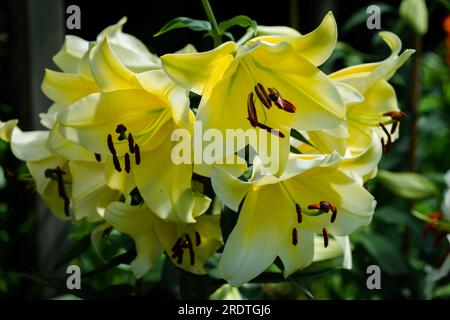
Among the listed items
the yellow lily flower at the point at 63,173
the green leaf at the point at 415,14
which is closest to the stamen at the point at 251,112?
the yellow lily flower at the point at 63,173

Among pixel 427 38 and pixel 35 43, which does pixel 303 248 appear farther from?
pixel 427 38

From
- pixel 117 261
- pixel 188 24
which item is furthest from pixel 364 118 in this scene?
pixel 117 261

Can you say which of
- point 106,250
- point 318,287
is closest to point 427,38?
point 318,287

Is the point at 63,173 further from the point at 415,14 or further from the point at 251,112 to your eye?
the point at 415,14

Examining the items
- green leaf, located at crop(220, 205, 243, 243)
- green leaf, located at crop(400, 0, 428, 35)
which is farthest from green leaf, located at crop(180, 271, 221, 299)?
green leaf, located at crop(400, 0, 428, 35)

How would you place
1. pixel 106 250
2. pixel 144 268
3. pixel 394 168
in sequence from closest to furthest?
1. pixel 144 268
2. pixel 106 250
3. pixel 394 168

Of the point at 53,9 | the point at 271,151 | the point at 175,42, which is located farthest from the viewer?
the point at 175,42
